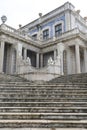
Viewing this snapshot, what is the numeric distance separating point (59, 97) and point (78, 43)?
1291 cm

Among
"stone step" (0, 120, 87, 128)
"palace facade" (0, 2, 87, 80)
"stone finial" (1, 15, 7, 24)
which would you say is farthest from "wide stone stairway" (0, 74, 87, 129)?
"stone finial" (1, 15, 7, 24)

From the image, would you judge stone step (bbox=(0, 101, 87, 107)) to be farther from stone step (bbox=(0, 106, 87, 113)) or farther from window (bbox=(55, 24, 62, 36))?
window (bbox=(55, 24, 62, 36))

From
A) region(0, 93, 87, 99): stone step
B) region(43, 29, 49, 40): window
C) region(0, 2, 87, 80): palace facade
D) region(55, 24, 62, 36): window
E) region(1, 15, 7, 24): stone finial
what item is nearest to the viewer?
region(0, 93, 87, 99): stone step

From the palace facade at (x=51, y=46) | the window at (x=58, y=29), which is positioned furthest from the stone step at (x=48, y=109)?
the window at (x=58, y=29)

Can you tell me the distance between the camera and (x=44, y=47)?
22.5 meters

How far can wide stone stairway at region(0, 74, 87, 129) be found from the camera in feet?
17.9

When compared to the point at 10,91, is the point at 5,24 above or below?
above

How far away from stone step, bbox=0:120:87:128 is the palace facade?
9388mm

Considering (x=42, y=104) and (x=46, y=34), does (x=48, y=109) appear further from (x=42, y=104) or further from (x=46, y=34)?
(x=46, y=34)

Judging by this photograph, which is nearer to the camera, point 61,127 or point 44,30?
point 61,127

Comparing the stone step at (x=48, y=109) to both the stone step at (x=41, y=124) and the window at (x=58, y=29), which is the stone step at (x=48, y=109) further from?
the window at (x=58, y=29)

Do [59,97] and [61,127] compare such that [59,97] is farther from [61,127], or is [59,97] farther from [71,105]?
[61,127]

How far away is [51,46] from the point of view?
71.6ft

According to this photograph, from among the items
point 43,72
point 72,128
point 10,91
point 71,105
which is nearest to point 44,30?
point 43,72
